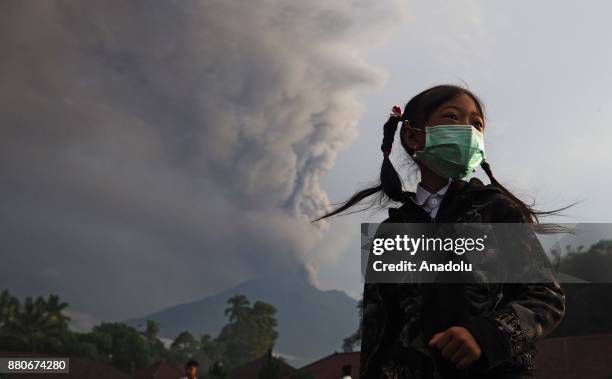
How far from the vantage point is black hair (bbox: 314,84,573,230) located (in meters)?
2.90

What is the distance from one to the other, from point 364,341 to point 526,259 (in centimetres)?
79

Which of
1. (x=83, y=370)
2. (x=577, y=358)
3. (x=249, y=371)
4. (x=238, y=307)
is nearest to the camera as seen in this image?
(x=577, y=358)

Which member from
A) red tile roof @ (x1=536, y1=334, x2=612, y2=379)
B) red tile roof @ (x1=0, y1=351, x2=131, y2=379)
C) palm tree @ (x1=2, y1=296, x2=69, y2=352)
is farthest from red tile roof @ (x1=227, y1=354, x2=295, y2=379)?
red tile roof @ (x1=536, y1=334, x2=612, y2=379)

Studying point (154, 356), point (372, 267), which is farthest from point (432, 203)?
point (154, 356)

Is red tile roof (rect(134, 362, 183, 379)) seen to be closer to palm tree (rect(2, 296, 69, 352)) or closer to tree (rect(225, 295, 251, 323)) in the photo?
palm tree (rect(2, 296, 69, 352))

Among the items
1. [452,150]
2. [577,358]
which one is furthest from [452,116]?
[577,358]

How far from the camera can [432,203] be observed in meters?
2.75

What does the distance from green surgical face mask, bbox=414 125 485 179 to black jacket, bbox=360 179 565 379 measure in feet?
0.35

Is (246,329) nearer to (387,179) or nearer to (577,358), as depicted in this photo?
(577,358)

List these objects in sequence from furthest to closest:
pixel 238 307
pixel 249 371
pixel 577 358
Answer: pixel 238 307, pixel 249 371, pixel 577 358

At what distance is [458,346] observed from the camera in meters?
1.97

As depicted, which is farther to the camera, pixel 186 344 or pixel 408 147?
pixel 186 344

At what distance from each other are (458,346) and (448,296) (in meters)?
0.36

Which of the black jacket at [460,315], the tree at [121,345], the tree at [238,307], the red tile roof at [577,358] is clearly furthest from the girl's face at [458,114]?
the tree at [238,307]
